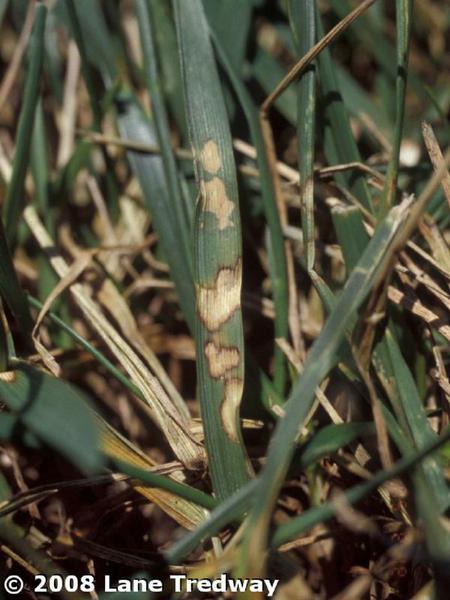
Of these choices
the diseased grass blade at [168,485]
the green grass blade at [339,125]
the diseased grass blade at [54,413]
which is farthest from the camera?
the green grass blade at [339,125]

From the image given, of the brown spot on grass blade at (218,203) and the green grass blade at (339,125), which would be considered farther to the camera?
the green grass blade at (339,125)

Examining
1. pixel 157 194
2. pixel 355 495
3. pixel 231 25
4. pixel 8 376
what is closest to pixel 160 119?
pixel 157 194

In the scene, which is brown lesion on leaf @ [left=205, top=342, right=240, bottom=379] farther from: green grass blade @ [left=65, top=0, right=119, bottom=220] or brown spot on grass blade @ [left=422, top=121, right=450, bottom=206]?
green grass blade @ [left=65, top=0, right=119, bottom=220]

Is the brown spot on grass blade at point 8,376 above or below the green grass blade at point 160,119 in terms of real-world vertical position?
below

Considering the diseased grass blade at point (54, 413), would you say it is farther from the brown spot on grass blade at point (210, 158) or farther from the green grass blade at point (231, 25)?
the green grass blade at point (231, 25)

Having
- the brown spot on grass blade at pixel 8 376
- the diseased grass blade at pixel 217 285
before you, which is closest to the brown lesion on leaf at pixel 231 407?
the diseased grass blade at pixel 217 285
